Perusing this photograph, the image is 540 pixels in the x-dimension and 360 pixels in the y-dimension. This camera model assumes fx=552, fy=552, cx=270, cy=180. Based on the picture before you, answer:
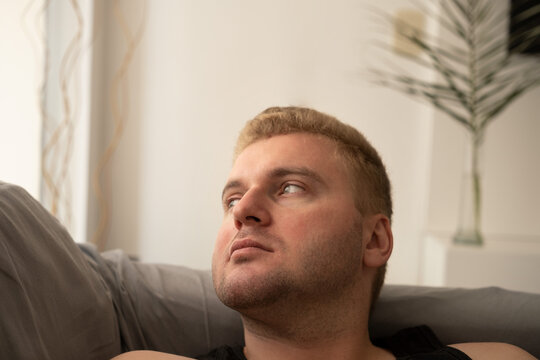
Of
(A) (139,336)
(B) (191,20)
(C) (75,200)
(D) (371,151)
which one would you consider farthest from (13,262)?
(B) (191,20)

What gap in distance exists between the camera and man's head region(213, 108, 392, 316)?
1038 mm

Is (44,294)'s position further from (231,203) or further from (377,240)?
(377,240)

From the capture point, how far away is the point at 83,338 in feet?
3.23

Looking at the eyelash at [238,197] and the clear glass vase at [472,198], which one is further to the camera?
the clear glass vase at [472,198]

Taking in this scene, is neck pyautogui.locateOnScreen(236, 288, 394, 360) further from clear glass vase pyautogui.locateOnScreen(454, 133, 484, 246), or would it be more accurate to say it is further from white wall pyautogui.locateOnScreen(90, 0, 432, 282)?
white wall pyautogui.locateOnScreen(90, 0, 432, 282)

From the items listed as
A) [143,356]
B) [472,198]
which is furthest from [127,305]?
[472,198]

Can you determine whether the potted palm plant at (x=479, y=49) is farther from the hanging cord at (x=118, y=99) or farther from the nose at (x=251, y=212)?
the nose at (x=251, y=212)

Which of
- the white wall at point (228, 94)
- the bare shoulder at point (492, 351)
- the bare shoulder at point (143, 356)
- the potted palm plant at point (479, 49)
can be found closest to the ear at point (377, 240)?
the bare shoulder at point (492, 351)

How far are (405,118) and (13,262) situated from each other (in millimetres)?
2361

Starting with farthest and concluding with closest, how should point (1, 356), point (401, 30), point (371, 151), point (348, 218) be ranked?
point (401, 30)
point (371, 151)
point (348, 218)
point (1, 356)

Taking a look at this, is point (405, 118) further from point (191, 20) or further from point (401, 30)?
point (191, 20)

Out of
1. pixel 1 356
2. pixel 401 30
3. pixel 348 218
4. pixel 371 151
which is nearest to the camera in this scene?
pixel 1 356

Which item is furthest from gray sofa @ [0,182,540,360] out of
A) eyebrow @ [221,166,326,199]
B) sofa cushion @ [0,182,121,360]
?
eyebrow @ [221,166,326,199]

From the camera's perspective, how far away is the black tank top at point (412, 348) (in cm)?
109
